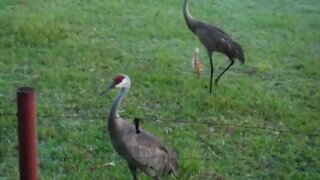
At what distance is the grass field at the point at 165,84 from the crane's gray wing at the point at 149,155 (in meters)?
0.38

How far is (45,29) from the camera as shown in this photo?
9.76 m

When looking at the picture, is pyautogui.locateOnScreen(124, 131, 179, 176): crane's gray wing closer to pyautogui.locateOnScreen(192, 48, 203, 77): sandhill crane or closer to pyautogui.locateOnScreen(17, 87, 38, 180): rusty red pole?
pyautogui.locateOnScreen(17, 87, 38, 180): rusty red pole

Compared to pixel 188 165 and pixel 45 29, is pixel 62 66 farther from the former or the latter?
pixel 188 165

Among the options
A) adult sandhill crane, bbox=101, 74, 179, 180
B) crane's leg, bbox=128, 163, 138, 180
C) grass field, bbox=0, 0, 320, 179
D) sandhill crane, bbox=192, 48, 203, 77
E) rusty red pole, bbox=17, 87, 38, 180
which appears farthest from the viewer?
sandhill crane, bbox=192, 48, 203, 77

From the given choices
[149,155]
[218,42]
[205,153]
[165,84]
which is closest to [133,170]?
[149,155]

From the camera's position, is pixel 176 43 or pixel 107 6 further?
pixel 107 6

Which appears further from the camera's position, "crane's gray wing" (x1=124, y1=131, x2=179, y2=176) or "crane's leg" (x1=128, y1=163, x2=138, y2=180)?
"crane's leg" (x1=128, y1=163, x2=138, y2=180)

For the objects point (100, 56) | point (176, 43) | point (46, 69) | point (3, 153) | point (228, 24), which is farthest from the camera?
point (228, 24)

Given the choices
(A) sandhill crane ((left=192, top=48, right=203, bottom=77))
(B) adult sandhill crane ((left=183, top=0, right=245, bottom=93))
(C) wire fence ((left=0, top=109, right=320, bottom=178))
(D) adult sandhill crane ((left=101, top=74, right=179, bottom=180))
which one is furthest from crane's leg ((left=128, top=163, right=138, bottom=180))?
(A) sandhill crane ((left=192, top=48, right=203, bottom=77))

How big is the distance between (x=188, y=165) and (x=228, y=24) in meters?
5.45

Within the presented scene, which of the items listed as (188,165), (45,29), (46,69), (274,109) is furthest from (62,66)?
(188,165)

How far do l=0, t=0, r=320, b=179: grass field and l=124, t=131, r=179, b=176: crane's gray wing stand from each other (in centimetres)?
38

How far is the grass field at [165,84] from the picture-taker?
6.42 meters

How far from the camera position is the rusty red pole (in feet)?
12.3
